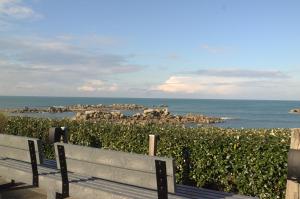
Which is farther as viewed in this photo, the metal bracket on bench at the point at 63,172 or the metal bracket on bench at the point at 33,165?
the metal bracket on bench at the point at 33,165

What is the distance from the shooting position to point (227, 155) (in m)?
7.60

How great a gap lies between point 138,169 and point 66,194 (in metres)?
1.41

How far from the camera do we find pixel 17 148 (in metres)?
7.17

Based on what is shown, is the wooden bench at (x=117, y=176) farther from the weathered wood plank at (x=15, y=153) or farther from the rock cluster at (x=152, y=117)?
the rock cluster at (x=152, y=117)

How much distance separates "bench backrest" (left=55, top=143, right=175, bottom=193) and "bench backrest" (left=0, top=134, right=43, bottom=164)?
35.2 inches

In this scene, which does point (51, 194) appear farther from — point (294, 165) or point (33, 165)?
point (294, 165)

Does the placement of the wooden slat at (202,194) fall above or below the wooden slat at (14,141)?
below

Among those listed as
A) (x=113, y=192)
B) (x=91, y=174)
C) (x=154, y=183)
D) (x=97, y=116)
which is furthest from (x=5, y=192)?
(x=97, y=116)

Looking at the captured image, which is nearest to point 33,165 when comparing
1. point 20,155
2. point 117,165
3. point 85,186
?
point 20,155

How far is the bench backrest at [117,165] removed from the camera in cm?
504

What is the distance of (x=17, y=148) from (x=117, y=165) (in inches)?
96.7

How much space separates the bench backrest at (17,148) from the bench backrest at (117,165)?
0.89 metres

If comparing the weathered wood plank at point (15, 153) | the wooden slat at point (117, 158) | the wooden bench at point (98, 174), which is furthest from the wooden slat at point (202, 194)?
the weathered wood plank at point (15, 153)

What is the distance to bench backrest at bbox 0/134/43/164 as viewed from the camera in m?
6.86
